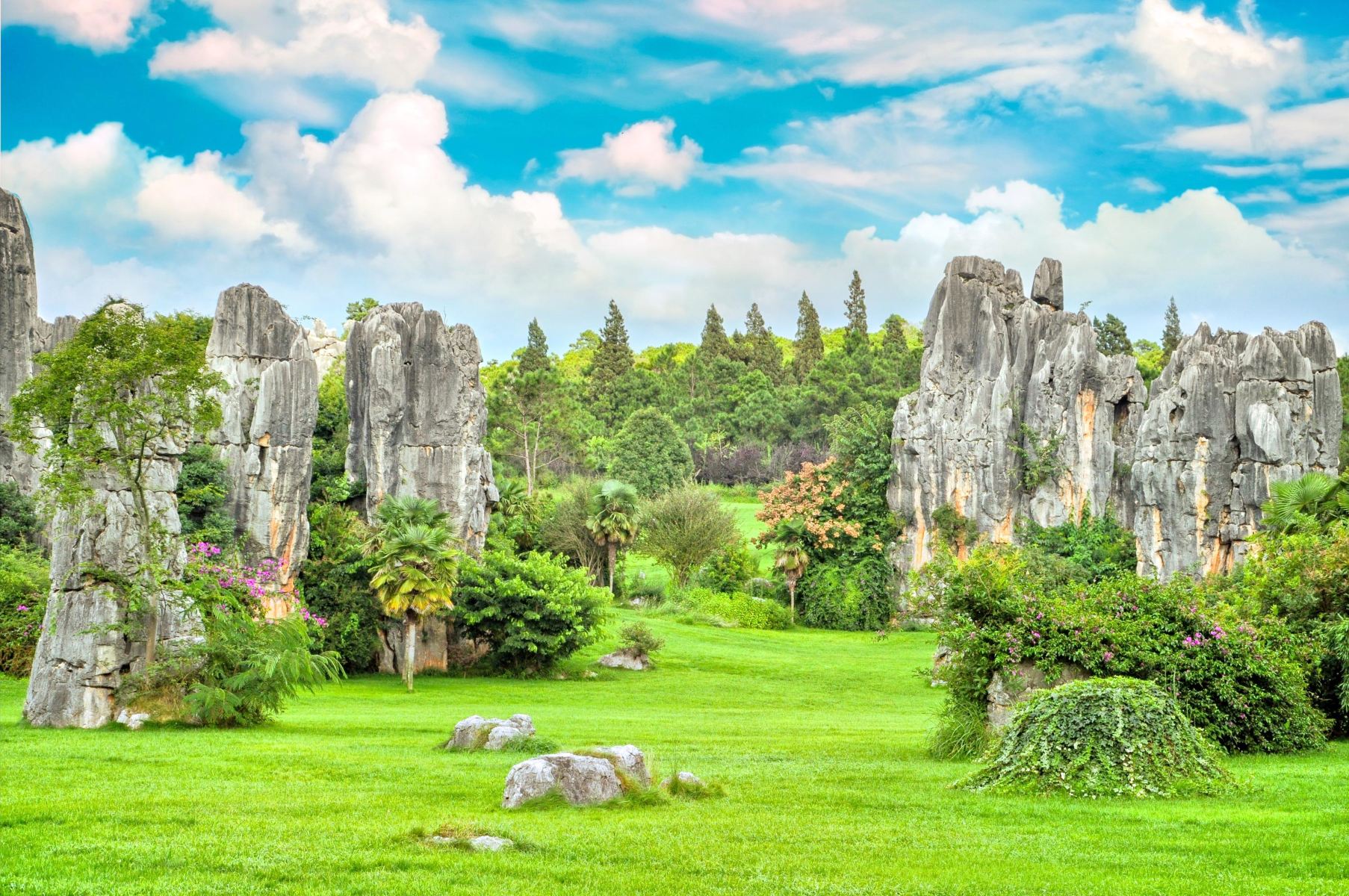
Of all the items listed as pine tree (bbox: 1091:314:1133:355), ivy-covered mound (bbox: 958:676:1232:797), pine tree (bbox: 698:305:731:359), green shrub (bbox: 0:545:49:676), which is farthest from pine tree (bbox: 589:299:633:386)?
ivy-covered mound (bbox: 958:676:1232:797)

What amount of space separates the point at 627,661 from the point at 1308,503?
23.1m

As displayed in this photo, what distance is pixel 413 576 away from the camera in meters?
39.3

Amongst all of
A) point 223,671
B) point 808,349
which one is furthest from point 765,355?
point 223,671

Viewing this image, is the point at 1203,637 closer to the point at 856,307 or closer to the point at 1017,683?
the point at 1017,683

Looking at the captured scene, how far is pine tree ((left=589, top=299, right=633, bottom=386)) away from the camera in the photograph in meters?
118

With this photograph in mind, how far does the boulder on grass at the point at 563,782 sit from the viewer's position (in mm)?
13445

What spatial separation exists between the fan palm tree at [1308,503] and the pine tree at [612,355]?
8613 centimetres

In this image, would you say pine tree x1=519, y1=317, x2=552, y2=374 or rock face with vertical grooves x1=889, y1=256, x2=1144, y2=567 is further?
pine tree x1=519, y1=317, x2=552, y2=374

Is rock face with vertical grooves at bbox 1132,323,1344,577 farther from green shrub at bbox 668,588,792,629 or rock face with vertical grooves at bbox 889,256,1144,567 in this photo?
green shrub at bbox 668,588,792,629

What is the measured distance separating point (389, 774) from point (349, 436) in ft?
110

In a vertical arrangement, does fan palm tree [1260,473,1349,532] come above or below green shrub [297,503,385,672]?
above

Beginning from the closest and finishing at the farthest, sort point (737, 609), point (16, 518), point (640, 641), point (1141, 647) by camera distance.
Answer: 1. point (1141, 647)
2. point (16, 518)
3. point (640, 641)
4. point (737, 609)

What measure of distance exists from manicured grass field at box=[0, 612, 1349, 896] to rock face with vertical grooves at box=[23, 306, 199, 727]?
3.12 ft

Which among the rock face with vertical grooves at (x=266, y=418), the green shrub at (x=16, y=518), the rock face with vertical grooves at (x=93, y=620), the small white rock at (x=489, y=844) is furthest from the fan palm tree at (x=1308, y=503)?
the green shrub at (x=16, y=518)
